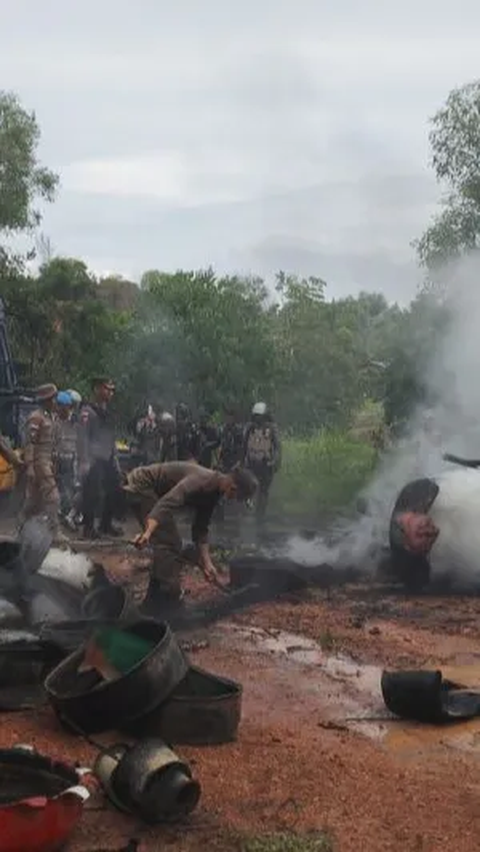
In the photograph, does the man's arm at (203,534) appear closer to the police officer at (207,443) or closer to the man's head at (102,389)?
the man's head at (102,389)

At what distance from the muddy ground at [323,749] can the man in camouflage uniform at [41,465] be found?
103 inches

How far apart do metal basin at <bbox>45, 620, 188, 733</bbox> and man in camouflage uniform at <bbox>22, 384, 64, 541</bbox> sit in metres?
4.78

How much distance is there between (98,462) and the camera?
12609 millimetres

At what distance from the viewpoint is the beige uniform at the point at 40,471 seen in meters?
10.3

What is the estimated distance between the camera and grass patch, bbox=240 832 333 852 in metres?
4.21

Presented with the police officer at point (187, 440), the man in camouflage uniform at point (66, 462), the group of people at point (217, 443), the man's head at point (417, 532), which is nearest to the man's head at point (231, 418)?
the group of people at point (217, 443)

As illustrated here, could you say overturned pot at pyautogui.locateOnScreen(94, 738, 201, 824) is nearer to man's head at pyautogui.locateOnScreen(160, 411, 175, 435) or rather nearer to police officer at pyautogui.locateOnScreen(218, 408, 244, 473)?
police officer at pyautogui.locateOnScreen(218, 408, 244, 473)

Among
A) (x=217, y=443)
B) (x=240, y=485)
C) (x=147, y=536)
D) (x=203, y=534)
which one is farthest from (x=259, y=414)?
(x=240, y=485)

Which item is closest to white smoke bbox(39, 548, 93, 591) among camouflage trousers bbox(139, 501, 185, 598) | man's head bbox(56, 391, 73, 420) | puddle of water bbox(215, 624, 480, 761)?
camouflage trousers bbox(139, 501, 185, 598)

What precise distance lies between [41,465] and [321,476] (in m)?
9.85

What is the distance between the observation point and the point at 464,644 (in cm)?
824

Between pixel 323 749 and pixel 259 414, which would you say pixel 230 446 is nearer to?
pixel 259 414

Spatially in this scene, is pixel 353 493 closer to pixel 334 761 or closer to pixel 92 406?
pixel 92 406

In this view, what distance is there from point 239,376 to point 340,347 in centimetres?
1412
